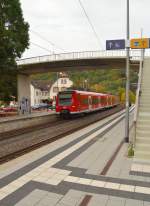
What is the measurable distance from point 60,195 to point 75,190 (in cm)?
45

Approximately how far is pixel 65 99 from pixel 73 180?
18.7 m

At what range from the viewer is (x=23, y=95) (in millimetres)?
39719

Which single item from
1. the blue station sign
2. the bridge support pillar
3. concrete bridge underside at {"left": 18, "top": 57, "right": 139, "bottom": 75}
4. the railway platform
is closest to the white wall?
the bridge support pillar

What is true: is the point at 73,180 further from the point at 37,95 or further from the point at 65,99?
the point at 37,95

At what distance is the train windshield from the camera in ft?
81.7

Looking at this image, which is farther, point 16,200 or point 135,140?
point 135,140

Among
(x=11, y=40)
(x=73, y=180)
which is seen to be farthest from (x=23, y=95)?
(x=73, y=180)

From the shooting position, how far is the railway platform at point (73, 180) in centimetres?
550

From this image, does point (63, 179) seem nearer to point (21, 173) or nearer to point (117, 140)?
point (21, 173)

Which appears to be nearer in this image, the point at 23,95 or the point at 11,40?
the point at 11,40

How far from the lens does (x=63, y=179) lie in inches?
267

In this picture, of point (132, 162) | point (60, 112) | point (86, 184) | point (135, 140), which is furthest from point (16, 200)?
point (60, 112)

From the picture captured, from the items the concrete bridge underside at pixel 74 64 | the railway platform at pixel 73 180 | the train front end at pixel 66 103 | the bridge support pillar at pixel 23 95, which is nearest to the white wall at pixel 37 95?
the bridge support pillar at pixel 23 95

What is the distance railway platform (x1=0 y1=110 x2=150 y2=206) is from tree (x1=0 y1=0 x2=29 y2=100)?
1674cm
